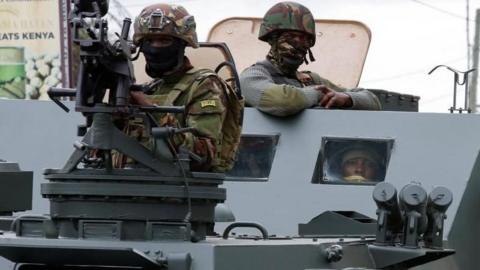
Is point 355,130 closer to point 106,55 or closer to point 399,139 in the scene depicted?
point 399,139

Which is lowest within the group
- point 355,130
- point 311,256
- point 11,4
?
point 311,256

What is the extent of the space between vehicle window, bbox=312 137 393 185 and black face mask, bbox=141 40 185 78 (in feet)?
6.94

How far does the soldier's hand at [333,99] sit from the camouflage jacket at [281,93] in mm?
35

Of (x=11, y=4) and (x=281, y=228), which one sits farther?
(x=11, y=4)

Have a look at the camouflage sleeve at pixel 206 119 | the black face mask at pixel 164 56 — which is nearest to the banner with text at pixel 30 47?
the black face mask at pixel 164 56

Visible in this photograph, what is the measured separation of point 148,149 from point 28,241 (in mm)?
698

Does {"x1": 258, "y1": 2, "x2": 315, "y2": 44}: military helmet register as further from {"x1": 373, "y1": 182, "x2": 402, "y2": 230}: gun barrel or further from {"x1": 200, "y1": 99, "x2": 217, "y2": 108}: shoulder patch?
{"x1": 373, "y1": 182, "x2": 402, "y2": 230}: gun barrel

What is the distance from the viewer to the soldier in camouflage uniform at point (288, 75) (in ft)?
36.1

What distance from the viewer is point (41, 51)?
19438mm

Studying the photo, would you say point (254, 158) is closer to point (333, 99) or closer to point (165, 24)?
point (333, 99)

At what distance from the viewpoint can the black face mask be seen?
29.0 feet

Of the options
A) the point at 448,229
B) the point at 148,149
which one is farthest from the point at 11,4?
the point at 148,149

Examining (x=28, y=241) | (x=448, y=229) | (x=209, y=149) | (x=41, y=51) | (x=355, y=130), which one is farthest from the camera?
(x=41, y=51)

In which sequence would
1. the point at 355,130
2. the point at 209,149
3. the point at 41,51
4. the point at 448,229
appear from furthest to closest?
the point at 41,51 → the point at 355,130 → the point at 448,229 → the point at 209,149
